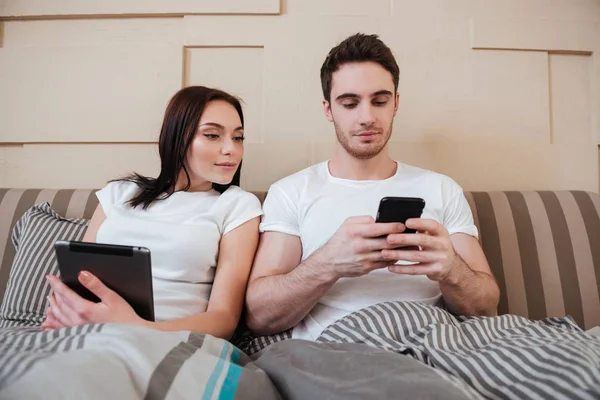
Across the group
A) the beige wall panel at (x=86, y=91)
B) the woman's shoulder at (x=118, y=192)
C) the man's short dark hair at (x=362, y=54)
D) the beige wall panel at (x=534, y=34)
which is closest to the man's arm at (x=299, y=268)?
the woman's shoulder at (x=118, y=192)

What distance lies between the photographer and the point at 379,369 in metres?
0.57

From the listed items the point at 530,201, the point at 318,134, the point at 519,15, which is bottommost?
the point at 530,201

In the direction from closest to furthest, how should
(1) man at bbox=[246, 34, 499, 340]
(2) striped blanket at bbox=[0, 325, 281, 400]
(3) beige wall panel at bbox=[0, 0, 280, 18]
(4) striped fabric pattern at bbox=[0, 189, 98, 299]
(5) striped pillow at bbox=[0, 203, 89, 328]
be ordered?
(2) striped blanket at bbox=[0, 325, 281, 400] < (1) man at bbox=[246, 34, 499, 340] < (5) striped pillow at bbox=[0, 203, 89, 328] < (4) striped fabric pattern at bbox=[0, 189, 98, 299] < (3) beige wall panel at bbox=[0, 0, 280, 18]

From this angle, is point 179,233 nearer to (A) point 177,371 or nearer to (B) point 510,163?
(A) point 177,371

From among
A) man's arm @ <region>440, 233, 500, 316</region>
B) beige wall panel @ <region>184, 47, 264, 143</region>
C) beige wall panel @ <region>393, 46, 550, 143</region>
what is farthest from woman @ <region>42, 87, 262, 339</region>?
beige wall panel @ <region>393, 46, 550, 143</region>

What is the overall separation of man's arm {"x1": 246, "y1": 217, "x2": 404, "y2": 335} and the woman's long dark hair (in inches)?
13.9

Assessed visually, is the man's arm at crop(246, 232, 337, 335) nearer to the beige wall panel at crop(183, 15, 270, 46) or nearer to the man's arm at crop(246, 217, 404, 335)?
the man's arm at crop(246, 217, 404, 335)

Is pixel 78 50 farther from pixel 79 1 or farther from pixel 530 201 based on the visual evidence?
pixel 530 201

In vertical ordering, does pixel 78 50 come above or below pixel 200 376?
above

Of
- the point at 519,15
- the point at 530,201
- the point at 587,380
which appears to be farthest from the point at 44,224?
the point at 519,15

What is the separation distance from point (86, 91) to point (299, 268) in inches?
51.3

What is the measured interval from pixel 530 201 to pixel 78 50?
195cm

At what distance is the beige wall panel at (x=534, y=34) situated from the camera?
5.24ft

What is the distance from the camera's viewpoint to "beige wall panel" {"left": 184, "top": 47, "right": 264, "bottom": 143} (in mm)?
1602
